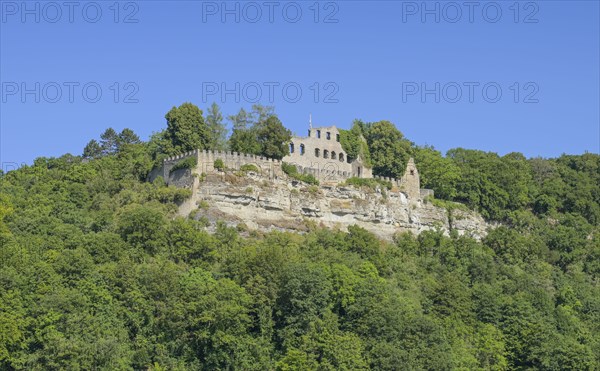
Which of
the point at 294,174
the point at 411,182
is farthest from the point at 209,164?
the point at 411,182

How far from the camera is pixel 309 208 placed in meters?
71.0

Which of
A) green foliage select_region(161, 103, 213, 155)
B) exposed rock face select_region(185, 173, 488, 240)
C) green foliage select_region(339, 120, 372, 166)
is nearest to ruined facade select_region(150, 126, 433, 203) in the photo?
green foliage select_region(339, 120, 372, 166)

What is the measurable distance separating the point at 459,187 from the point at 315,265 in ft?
69.2

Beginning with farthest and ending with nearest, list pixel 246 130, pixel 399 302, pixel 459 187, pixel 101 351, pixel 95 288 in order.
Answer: pixel 459 187, pixel 246 130, pixel 399 302, pixel 95 288, pixel 101 351

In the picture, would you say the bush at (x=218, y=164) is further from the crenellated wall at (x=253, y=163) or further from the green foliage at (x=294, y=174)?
the green foliage at (x=294, y=174)

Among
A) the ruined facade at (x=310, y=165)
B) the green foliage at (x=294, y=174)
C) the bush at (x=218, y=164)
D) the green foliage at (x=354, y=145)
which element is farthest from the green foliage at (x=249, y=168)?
the green foliage at (x=354, y=145)

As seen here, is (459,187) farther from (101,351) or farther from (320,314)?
(101,351)

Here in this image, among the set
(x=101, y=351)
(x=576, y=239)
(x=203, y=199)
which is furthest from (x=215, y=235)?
(x=576, y=239)

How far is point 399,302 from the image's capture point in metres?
61.4

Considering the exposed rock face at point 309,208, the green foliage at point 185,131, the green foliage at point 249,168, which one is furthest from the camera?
the green foliage at point 185,131

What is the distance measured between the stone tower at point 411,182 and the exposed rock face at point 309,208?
0.67m

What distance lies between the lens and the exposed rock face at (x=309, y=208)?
67750 mm

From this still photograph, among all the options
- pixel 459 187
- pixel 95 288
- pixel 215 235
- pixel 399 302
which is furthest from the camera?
pixel 459 187

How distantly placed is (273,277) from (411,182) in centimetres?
1954
